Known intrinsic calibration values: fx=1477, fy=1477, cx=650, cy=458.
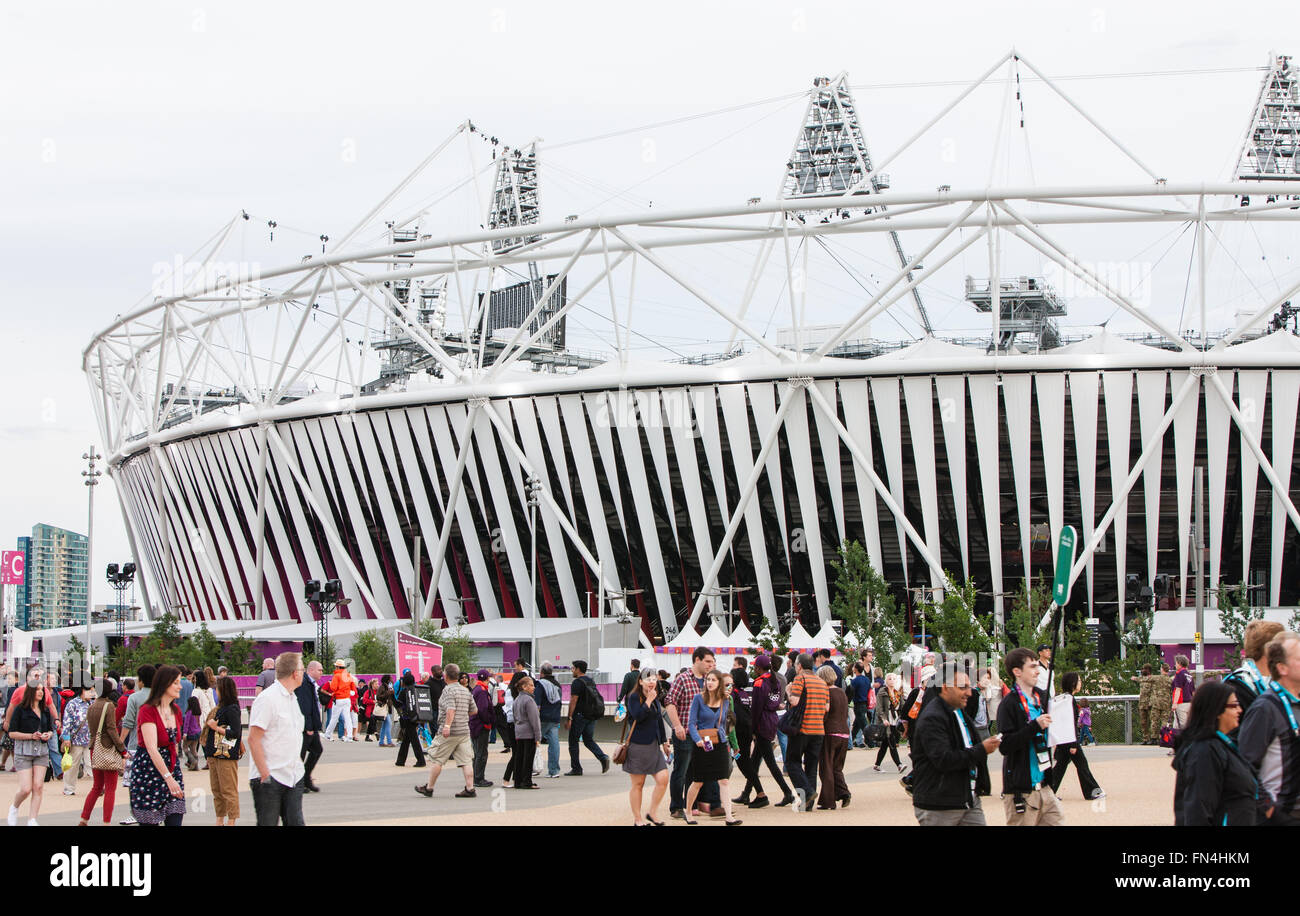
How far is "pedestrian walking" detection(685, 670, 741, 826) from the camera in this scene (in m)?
15.4

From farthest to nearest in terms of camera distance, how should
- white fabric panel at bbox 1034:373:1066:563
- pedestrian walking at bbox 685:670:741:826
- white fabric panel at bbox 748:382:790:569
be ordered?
1. white fabric panel at bbox 748:382:790:569
2. white fabric panel at bbox 1034:373:1066:563
3. pedestrian walking at bbox 685:670:741:826

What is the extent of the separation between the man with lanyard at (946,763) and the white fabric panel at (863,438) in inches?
1581

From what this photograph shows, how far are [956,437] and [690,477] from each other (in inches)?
372

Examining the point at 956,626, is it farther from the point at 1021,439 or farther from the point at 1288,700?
the point at 1288,700

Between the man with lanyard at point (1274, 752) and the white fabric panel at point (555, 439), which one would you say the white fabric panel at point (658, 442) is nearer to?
the white fabric panel at point (555, 439)

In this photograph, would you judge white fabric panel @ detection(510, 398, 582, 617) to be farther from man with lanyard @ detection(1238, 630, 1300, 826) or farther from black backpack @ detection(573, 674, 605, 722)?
man with lanyard @ detection(1238, 630, 1300, 826)

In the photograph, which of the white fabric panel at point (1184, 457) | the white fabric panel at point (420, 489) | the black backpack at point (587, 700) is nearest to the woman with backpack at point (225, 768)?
the black backpack at point (587, 700)

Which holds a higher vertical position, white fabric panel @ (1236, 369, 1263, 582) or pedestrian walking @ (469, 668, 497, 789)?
white fabric panel @ (1236, 369, 1263, 582)

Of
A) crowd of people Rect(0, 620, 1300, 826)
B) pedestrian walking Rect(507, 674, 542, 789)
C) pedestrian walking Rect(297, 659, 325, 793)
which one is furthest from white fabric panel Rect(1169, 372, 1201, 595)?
pedestrian walking Rect(297, 659, 325, 793)

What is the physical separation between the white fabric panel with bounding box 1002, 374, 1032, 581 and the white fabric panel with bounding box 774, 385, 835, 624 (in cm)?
681

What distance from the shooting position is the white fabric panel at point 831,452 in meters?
50.2
